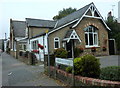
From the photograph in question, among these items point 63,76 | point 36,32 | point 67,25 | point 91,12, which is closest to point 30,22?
point 36,32

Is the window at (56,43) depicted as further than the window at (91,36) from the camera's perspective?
No

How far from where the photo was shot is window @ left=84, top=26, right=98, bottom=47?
20.5 meters

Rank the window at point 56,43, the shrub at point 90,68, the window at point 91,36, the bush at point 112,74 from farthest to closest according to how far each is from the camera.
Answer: the window at point 91,36, the window at point 56,43, the shrub at point 90,68, the bush at point 112,74

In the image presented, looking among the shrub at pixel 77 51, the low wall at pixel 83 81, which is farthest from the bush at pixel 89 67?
the shrub at pixel 77 51

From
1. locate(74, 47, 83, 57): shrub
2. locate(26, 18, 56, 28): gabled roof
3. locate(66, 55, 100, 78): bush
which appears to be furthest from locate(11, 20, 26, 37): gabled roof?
locate(66, 55, 100, 78): bush

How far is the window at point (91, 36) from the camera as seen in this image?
67.1 feet

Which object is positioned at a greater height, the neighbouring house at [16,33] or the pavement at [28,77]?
the neighbouring house at [16,33]

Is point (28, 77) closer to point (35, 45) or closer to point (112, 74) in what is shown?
point (112, 74)

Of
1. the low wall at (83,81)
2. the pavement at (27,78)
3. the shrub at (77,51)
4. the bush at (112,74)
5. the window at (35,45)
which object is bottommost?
the pavement at (27,78)

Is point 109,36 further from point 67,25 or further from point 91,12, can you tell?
point 67,25

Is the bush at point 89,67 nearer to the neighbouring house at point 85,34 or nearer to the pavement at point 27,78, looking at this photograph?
the pavement at point 27,78

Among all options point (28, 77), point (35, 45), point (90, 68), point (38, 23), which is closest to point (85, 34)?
point (35, 45)

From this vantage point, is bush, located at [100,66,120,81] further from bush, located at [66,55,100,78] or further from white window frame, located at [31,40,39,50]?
white window frame, located at [31,40,39,50]

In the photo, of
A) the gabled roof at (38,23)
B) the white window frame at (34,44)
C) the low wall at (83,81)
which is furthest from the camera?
the gabled roof at (38,23)
